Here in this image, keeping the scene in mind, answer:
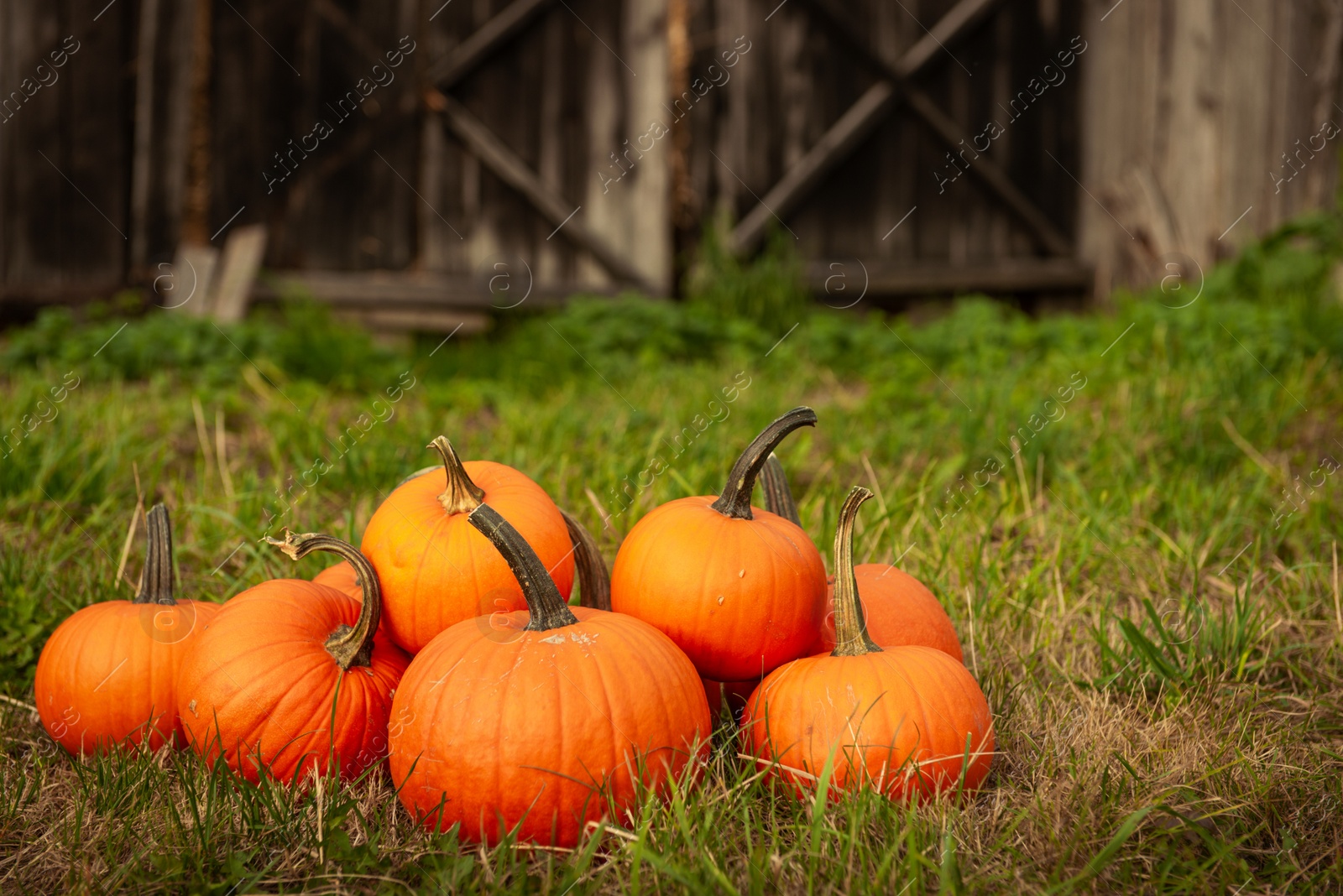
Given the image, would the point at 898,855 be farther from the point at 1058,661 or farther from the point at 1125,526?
the point at 1125,526

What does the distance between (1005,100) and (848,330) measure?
7.67 ft

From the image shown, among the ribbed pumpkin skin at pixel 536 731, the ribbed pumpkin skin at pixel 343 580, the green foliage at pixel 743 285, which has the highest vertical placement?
the green foliage at pixel 743 285

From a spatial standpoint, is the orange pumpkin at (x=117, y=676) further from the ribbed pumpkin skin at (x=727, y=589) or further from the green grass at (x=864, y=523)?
the ribbed pumpkin skin at (x=727, y=589)

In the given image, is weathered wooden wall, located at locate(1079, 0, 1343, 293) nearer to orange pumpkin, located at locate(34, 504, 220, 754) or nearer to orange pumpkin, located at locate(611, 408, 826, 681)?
orange pumpkin, located at locate(611, 408, 826, 681)

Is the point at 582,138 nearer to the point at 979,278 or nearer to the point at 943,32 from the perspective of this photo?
the point at 943,32

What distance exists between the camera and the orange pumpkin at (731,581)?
1.47m

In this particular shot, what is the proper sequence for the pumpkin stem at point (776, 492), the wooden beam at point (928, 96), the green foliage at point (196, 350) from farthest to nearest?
the wooden beam at point (928, 96) → the green foliage at point (196, 350) → the pumpkin stem at point (776, 492)

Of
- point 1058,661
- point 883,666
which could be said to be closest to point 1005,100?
point 1058,661

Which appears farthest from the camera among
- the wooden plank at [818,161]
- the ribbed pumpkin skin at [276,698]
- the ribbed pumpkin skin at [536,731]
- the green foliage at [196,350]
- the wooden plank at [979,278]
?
the wooden plank at [979,278]

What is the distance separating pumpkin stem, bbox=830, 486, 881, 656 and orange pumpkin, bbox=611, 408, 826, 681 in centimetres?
5

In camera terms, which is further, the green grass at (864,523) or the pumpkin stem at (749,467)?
the pumpkin stem at (749,467)

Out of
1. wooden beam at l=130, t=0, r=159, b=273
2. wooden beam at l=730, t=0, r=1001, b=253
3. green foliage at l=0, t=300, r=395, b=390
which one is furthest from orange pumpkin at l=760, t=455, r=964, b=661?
wooden beam at l=130, t=0, r=159, b=273

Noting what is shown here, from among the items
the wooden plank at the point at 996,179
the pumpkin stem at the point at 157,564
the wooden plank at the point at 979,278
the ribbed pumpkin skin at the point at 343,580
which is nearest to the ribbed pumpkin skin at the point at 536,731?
the ribbed pumpkin skin at the point at 343,580

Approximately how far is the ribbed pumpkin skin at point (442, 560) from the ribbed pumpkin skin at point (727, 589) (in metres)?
0.15
